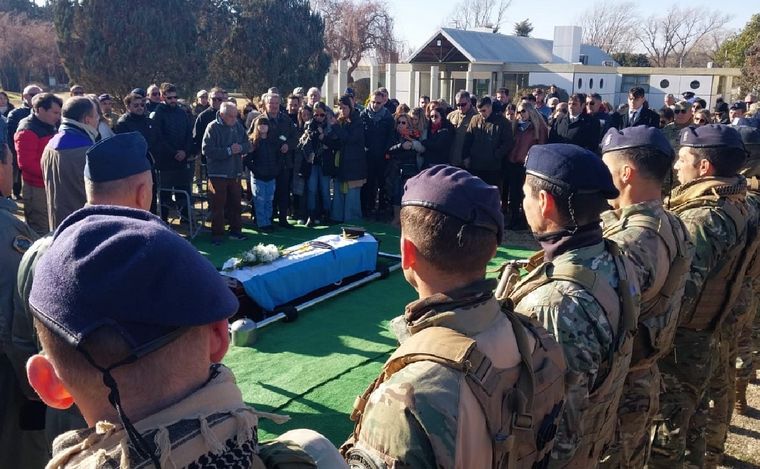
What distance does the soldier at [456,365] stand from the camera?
5.28 ft

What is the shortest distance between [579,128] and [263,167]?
16.9 feet

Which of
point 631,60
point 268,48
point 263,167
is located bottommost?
point 263,167

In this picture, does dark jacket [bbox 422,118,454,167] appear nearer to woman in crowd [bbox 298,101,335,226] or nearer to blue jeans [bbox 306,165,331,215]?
woman in crowd [bbox 298,101,335,226]

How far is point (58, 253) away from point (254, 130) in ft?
29.2

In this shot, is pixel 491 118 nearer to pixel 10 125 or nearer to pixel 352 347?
pixel 352 347

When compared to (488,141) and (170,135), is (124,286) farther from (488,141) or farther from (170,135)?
(488,141)

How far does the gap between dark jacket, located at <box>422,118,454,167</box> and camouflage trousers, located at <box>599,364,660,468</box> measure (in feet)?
23.5

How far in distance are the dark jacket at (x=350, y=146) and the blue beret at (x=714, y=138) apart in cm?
669

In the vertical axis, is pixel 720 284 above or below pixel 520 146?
below

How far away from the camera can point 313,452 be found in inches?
49.0

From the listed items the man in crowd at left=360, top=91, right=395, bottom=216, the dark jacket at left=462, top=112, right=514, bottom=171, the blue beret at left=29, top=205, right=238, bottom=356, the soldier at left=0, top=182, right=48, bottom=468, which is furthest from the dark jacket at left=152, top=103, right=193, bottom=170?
the blue beret at left=29, top=205, right=238, bottom=356

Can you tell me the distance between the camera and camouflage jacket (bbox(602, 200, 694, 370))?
2.89 m

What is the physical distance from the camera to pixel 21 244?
2.90m

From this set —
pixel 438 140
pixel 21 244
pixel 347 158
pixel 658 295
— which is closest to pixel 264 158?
pixel 347 158
